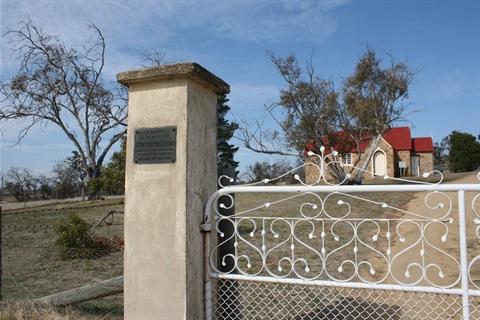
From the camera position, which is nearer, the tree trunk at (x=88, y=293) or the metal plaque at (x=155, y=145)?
the metal plaque at (x=155, y=145)

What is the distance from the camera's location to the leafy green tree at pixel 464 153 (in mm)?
36031

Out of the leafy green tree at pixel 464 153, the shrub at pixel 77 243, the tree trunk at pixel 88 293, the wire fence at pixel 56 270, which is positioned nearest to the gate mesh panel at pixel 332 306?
the tree trunk at pixel 88 293

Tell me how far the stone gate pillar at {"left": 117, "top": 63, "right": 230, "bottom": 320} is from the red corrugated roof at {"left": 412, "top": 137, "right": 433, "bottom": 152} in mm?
35804

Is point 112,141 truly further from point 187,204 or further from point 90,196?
point 187,204

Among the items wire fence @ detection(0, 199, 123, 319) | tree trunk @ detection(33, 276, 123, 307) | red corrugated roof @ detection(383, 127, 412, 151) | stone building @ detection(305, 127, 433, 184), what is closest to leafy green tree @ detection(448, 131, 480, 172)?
stone building @ detection(305, 127, 433, 184)

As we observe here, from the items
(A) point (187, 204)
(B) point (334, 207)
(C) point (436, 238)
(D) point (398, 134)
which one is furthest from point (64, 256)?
(D) point (398, 134)

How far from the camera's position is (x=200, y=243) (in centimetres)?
316

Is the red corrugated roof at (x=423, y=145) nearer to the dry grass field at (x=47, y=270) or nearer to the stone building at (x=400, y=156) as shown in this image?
the stone building at (x=400, y=156)

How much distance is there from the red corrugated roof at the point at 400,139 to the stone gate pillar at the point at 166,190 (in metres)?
33.4

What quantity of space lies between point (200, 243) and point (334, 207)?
39.9 feet

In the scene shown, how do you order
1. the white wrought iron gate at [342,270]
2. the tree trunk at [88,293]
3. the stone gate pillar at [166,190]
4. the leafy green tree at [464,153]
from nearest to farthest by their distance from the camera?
the white wrought iron gate at [342,270] < the stone gate pillar at [166,190] < the tree trunk at [88,293] < the leafy green tree at [464,153]

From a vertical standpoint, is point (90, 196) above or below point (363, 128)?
below

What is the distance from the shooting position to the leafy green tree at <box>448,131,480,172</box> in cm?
3603

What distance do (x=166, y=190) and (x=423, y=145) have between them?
36.6 meters
